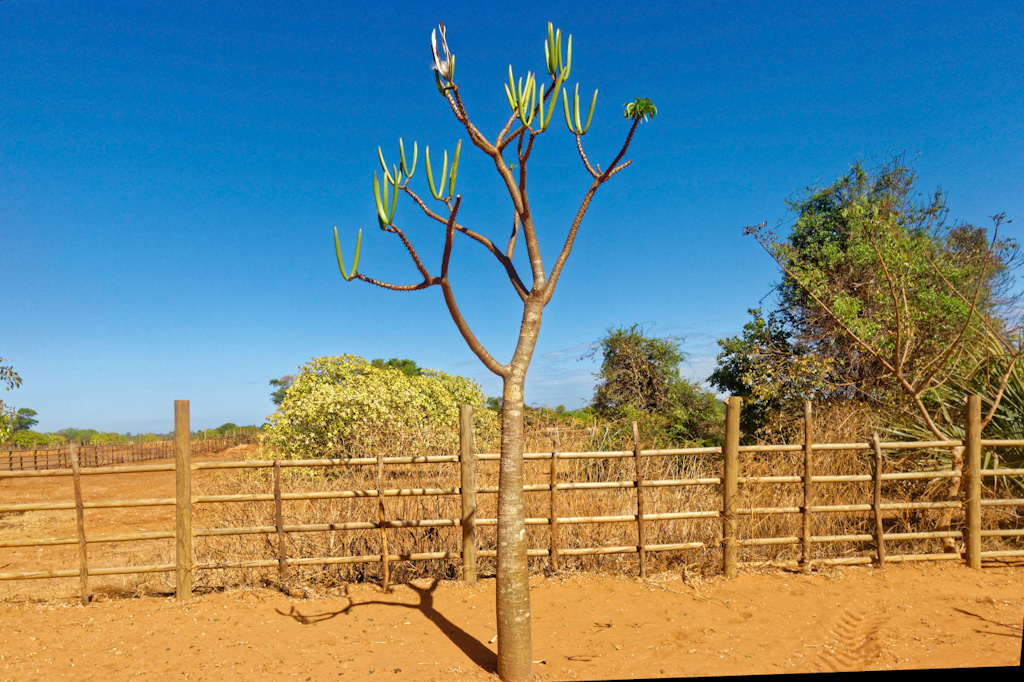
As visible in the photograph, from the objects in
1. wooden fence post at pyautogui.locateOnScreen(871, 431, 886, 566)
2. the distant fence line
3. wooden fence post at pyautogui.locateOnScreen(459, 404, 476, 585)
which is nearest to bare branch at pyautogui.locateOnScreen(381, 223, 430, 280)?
wooden fence post at pyautogui.locateOnScreen(459, 404, 476, 585)

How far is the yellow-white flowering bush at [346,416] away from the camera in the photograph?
30.7 ft

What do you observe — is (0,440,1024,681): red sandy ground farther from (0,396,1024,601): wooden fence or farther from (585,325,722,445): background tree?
(585,325,722,445): background tree

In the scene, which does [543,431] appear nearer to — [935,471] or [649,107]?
[935,471]

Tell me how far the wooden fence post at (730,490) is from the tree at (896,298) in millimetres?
2081

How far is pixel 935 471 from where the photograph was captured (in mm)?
5840

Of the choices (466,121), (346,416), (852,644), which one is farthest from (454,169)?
(346,416)

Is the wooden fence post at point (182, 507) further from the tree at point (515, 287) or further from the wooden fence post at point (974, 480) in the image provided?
the wooden fence post at point (974, 480)

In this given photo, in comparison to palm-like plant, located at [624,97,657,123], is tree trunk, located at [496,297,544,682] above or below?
below

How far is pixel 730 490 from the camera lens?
18.1ft

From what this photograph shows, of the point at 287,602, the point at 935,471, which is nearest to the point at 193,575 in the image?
the point at 287,602

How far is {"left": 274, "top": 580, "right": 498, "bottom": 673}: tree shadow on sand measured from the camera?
409cm

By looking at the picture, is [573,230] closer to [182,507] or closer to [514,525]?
[514,525]

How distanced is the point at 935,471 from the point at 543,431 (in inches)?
194

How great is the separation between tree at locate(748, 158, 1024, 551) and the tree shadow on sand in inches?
195
